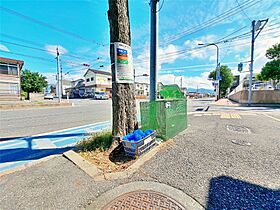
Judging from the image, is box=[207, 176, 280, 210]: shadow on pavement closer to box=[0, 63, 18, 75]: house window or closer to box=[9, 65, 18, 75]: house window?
box=[0, 63, 18, 75]: house window

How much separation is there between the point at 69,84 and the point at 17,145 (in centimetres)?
7163

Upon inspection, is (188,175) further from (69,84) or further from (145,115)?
(69,84)

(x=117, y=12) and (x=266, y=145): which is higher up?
(x=117, y=12)

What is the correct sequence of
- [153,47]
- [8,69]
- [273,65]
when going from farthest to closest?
1. [8,69]
2. [273,65]
3. [153,47]

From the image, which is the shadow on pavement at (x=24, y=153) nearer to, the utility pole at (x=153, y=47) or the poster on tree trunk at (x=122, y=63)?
the poster on tree trunk at (x=122, y=63)

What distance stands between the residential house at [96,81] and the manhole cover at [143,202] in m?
43.6

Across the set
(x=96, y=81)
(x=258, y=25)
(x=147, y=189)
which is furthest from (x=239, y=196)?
(x=96, y=81)

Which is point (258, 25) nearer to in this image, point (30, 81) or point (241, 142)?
point (241, 142)

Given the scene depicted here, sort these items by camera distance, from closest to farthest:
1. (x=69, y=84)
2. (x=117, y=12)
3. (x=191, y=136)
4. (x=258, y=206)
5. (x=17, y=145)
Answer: (x=258, y=206) → (x=117, y=12) → (x=17, y=145) → (x=191, y=136) → (x=69, y=84)

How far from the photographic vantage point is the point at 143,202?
6.39 feet

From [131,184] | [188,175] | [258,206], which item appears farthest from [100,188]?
[258,206]

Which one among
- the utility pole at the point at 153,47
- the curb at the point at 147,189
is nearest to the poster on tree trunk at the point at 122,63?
the utility pole at the point at 153,47

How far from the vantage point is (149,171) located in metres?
2.70

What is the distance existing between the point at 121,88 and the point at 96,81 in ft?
144
